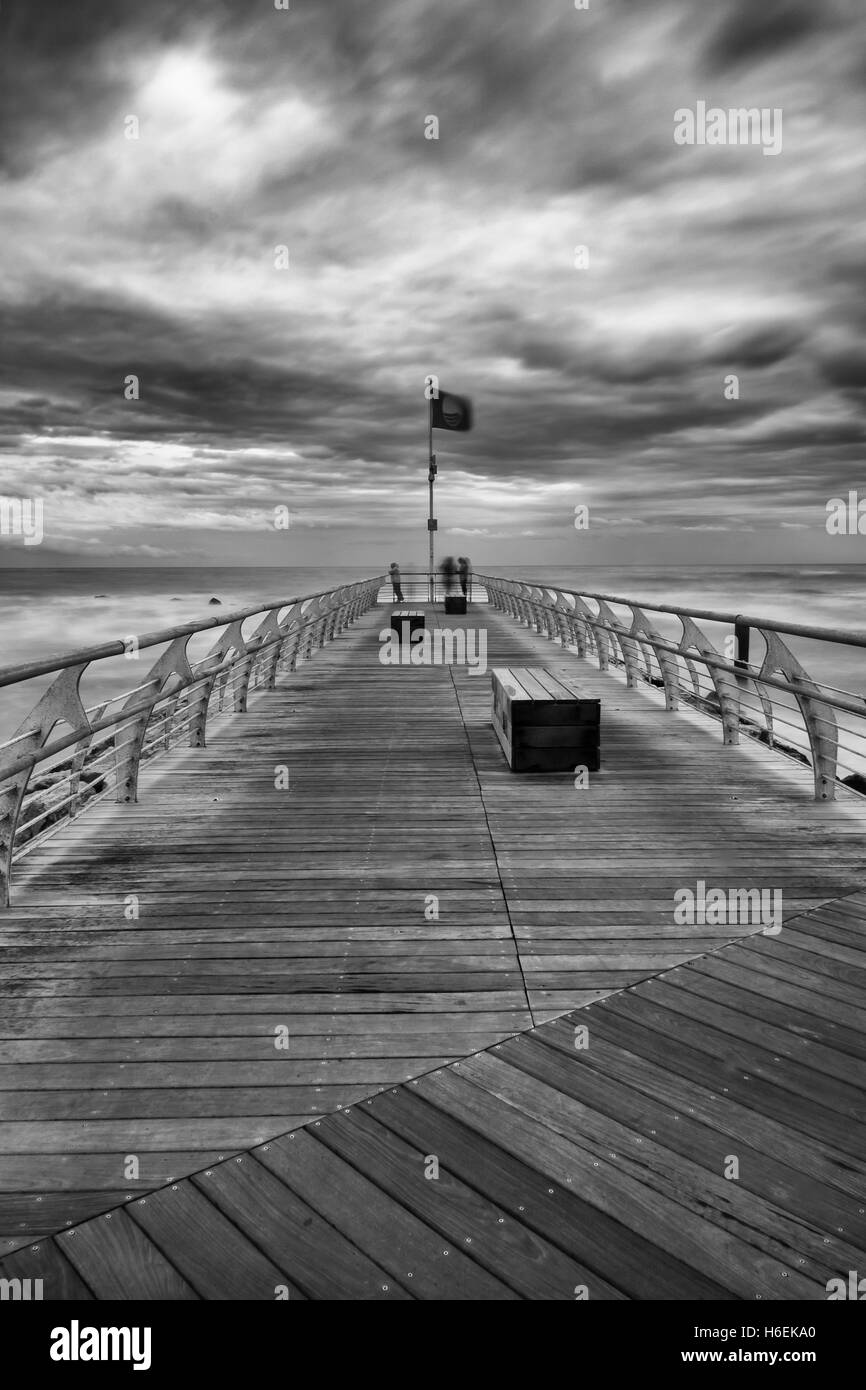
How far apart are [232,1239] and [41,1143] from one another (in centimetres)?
73

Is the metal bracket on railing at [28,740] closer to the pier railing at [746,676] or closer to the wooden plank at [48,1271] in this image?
the wooden plank at [48,1271]

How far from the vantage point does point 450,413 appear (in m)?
32.3

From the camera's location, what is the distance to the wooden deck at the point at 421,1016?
2.07 meters

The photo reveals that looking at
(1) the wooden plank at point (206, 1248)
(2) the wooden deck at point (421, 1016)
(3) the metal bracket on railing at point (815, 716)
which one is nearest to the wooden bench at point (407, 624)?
(2) the wooden deck at point (421, 1016)

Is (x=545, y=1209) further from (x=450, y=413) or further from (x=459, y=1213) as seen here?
(x=450, y=413)

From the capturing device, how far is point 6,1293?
6.08 feet

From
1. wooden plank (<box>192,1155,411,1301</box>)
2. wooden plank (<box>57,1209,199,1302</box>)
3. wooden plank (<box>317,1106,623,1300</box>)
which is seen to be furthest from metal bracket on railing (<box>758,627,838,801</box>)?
wooden plank (<box>57,1209,199,1302</box>)

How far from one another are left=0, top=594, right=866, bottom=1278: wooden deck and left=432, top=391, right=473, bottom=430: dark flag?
1086 inches

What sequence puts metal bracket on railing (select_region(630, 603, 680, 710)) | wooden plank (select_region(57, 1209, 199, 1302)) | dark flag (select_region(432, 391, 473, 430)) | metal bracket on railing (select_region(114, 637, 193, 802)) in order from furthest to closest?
dark flag (select_region(432, 391, 473, 430)) → metal bracket on railing (select_region(630, 603, 680, 710)) → metal bracket on railing (select_region(114, 637, 193, 802)) → wooden plank (select_region(57, 1209, 199, 1302))

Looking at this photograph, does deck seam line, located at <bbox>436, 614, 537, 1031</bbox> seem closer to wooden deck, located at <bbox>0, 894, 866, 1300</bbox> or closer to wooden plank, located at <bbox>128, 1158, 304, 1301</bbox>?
wooden deck, located at <bbox>0, 894, 866, 1300</bbox>

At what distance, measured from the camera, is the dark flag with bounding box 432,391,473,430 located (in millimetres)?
31578

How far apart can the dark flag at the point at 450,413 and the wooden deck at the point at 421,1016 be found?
2757 centimetres

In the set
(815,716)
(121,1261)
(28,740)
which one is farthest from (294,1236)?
(815,716)
